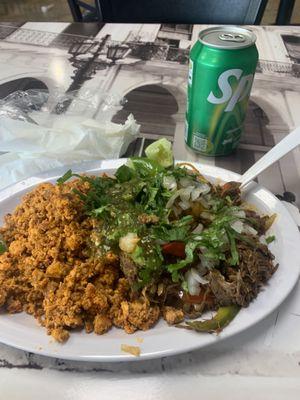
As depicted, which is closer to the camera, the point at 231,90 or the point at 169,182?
the point at 169,182

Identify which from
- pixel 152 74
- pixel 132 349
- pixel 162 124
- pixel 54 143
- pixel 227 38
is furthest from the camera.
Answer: pixel 152 74

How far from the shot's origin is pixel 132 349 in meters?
0.56

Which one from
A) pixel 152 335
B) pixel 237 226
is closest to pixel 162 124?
pixel 237 226

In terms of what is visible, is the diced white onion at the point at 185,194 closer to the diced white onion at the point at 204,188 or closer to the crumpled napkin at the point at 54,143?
the diced white onion at the point at 204,188

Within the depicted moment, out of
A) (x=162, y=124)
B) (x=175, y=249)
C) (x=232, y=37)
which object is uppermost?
(x=232, y=37)

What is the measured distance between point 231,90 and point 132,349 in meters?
0.62

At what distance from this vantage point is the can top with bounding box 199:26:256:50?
2.79 feet

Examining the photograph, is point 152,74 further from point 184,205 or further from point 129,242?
point 129,242

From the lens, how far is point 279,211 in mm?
771

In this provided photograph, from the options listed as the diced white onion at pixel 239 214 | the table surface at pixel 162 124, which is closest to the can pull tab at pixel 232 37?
the table surface at pixel 162 124

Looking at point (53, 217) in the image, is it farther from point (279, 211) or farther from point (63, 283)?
point (279, 211)

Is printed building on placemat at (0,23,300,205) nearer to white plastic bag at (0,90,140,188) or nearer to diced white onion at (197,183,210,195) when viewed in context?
white plastic bag at (0,90,140,188)

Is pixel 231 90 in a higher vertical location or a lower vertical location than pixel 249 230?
higher

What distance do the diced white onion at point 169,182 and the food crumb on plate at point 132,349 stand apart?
0.30m
